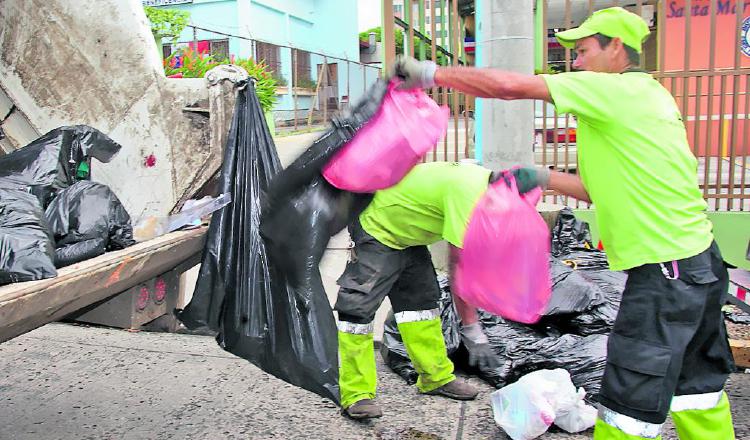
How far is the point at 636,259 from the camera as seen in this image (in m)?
2.18

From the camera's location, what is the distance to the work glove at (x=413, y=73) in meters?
2.47

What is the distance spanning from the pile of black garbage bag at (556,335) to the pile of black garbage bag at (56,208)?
1.68 meters

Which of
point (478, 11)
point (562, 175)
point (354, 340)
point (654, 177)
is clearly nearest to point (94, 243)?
point (354, 340)

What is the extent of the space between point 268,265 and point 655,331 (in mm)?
1413

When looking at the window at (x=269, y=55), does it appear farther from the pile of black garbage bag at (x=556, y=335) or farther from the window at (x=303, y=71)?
the pile of black garbage bag at (x=556, y=335)

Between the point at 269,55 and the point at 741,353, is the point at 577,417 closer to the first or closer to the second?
the point at 741,353

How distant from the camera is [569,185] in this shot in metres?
2.51

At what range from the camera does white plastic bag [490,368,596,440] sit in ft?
9.46

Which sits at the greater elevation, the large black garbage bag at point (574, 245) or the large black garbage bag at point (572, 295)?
the large black garbage bag at point (574, 245)

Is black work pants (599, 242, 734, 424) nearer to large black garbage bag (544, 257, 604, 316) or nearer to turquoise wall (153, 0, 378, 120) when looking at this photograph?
large black garbage bag (544, 257, 604, 316)

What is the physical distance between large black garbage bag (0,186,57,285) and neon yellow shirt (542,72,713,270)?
156 centimetres

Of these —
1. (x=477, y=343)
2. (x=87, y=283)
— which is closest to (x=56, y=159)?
(x=87, y=283)

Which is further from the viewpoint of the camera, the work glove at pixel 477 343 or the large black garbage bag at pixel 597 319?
the large black garbage bag at pixel 597 319

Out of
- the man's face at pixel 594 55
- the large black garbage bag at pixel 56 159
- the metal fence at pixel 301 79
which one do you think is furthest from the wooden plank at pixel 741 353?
the metal fence at pixel 301 79
